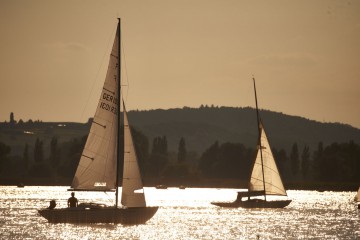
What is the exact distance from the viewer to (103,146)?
76125mm

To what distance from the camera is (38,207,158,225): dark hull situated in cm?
7631

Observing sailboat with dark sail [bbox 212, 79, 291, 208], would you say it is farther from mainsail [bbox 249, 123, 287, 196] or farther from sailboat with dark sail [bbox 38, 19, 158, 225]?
sailboat with dark sail [bbox 38, 19, 158, 225]

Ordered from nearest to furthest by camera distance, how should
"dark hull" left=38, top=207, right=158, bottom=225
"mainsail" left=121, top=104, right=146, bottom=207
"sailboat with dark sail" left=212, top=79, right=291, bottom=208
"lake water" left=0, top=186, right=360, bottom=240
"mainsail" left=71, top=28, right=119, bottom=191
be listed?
"mainsail" left=71, top=28, right=119, bottom=191 → "mainsail" left=121, top=104, right=146, bottom=207 → "dark hull" left=38, top=207, right=158, bottom=225 → "lake water" left=0, top=186, right=360, bottom=240 → "sailboat with dark sail" left=212, top=79, right=291, bottom=208

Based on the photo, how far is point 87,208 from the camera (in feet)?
255

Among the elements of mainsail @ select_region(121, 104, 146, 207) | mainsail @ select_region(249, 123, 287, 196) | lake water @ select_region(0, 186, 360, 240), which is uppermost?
mainsail @ select_region(249, 123, 287, 196)

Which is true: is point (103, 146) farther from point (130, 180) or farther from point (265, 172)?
point (265, 172)

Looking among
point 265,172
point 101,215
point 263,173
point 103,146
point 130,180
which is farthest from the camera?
point 265,172

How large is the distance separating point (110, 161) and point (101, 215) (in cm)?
436

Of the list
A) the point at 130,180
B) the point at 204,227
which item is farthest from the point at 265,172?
the point at 130,180

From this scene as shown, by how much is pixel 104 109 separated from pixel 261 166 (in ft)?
127

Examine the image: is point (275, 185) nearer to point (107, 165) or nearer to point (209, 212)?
point (209, 212)

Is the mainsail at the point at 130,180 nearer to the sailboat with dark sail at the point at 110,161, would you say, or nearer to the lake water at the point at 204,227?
the sailboat with dark sail at the point at 110,161

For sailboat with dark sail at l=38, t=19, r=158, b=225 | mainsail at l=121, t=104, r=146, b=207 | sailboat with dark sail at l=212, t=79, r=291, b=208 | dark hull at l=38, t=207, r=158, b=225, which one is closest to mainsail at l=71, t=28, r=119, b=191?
sailboat with dark sail at l=38, t=19, r=158, b=225

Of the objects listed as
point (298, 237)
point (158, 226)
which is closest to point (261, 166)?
point (158, 226)
